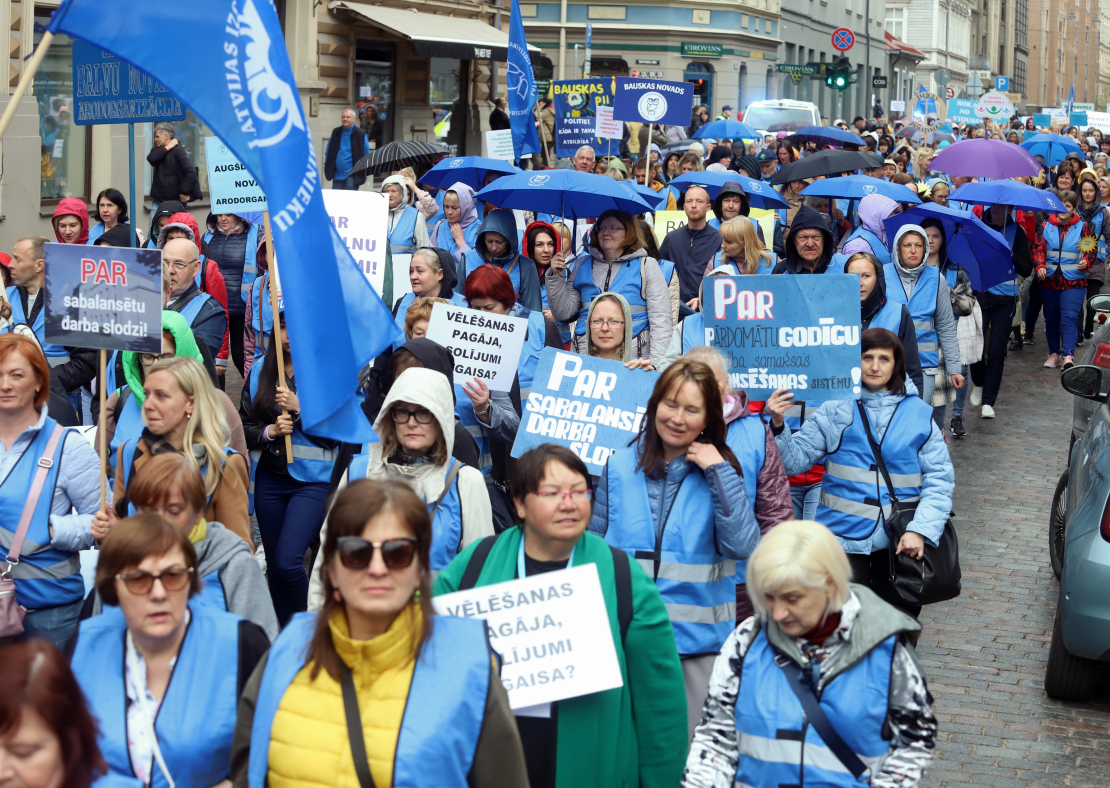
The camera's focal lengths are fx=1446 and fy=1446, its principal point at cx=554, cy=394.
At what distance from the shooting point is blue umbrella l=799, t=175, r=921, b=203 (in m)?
12.4

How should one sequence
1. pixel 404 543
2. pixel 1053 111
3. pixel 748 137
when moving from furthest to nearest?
1. pixel 1053 111
2. pixel 748 137
3. pixel 404 543

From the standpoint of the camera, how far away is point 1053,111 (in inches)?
2320

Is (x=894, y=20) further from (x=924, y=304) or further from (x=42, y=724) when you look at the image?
(x=42, y=724)

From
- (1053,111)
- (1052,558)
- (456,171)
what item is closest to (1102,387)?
(1052,558)

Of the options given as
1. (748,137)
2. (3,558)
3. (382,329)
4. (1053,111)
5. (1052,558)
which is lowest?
(1052,558)

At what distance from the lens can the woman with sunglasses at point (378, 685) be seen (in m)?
3.05

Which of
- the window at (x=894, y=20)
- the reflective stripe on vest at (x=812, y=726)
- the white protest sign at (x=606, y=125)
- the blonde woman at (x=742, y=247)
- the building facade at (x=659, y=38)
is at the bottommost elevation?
the reflective stripe on vest at (x=812, y=726)

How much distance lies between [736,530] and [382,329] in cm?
151

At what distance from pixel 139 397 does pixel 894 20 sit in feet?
299

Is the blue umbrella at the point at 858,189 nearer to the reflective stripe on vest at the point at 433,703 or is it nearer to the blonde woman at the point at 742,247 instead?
the blonde woman at the point at 742,247

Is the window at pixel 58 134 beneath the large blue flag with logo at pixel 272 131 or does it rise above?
Answer: above

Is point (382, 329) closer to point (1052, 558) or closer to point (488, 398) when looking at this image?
point (488, 398)

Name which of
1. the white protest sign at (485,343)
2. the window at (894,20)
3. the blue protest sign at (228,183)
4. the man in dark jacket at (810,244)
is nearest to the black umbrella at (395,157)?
the blue protest sign at (228,183)

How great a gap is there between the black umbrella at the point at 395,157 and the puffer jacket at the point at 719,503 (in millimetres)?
10882
